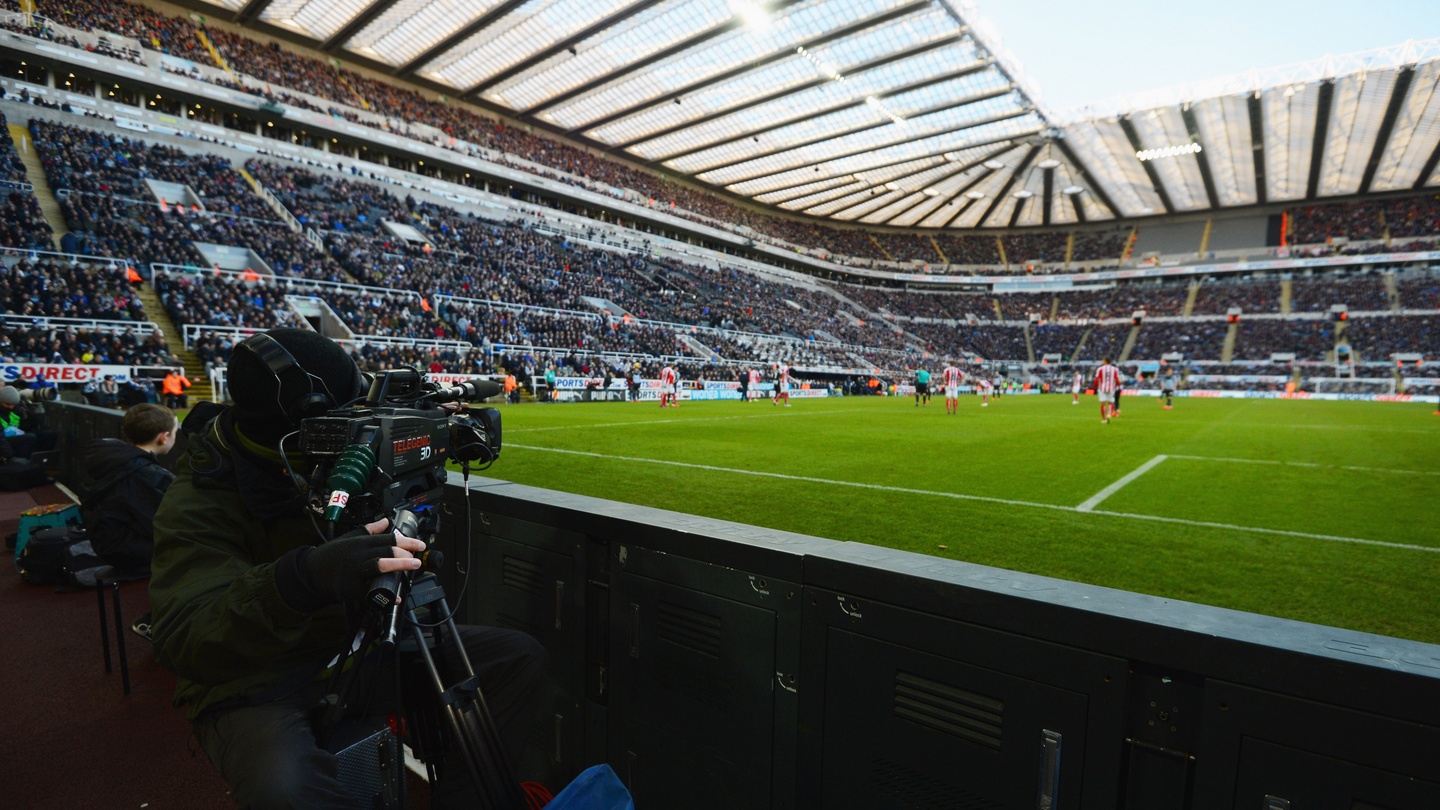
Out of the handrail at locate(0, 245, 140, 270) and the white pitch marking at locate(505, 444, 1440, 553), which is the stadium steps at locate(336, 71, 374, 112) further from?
the white pitch marking at locate(505, 444, 1440, 553)

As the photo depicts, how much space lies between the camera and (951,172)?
2319 inches

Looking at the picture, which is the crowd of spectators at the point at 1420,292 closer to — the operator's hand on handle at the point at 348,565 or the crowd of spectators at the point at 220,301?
the operator's hand on handle at the point at 348,565

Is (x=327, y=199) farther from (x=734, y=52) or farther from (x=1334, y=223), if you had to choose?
(x=1334, y=223)

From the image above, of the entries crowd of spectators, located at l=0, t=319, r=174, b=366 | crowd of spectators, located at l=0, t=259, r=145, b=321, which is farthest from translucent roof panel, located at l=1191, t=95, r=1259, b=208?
crowd of spectators, located at l=0, t=259, r=145, b=321

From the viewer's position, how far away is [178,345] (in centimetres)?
2181

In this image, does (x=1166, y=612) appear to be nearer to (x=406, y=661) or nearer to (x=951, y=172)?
(x=406, y=661)

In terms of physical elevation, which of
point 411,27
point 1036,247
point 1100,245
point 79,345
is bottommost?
point 79,345

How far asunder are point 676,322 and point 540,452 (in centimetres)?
3380

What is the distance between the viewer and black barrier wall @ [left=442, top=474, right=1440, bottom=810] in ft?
4.27

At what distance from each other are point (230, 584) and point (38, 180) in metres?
35.0

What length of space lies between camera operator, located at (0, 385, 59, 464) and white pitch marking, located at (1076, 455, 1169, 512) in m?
14.6

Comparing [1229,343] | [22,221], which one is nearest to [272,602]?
[22,221]

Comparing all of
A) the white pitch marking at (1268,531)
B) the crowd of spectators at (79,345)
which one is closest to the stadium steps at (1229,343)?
the white pitch marking at (1268,531)

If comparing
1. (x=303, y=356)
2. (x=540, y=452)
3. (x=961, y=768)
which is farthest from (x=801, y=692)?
(x=540, y=452)
